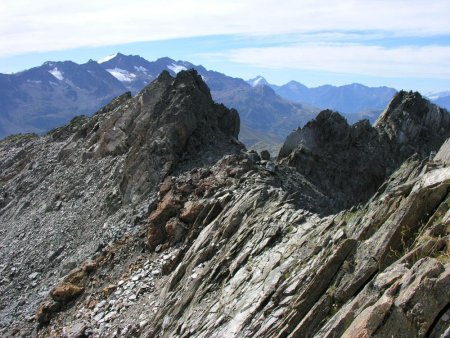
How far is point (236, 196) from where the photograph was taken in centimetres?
3058

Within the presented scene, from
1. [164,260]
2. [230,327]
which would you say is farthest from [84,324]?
[230,327]

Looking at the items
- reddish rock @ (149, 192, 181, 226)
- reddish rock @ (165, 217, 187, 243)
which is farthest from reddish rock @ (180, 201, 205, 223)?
reddish rock @ (149, 192, 181, 226)

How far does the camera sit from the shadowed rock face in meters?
50.0

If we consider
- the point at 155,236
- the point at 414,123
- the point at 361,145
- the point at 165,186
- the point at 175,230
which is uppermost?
the point at 414,123

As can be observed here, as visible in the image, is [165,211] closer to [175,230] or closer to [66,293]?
→ [175,230]

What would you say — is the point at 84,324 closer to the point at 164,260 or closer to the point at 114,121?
the point at 164,260

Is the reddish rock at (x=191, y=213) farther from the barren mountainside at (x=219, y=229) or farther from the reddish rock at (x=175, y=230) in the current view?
the reddish rock at (x=175, y=230)

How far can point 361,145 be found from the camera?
179 ft

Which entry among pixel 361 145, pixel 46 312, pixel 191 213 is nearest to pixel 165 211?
pixel 191 213

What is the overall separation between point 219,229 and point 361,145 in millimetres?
31586

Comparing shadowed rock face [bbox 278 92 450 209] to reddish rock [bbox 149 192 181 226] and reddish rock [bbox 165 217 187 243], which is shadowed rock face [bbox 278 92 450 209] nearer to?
reddish rock [bbox 149 192 181 226]

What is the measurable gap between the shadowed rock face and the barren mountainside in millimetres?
166

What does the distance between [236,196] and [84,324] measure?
1188cm

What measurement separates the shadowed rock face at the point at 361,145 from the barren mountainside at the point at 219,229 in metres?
0.17
